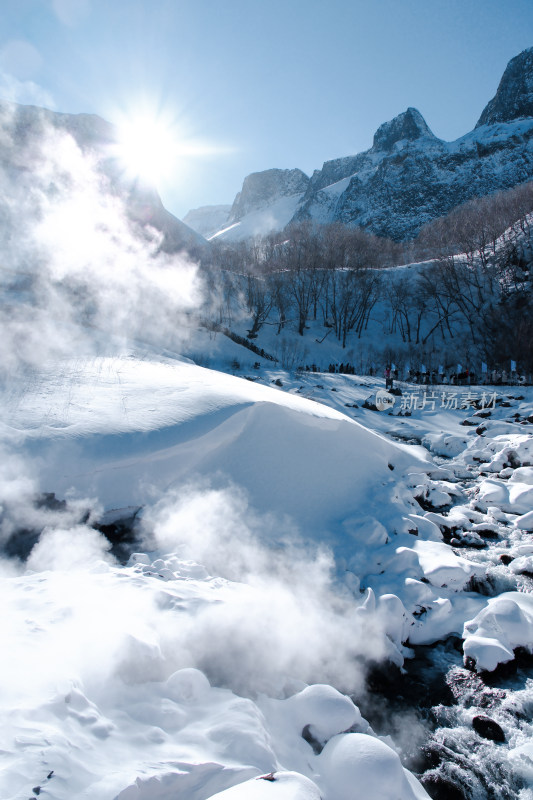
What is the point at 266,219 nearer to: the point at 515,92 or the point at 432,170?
the point at 432,170

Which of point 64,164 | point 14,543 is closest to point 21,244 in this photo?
point 64,164

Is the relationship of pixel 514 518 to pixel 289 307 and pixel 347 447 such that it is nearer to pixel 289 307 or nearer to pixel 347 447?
pixel 347 447

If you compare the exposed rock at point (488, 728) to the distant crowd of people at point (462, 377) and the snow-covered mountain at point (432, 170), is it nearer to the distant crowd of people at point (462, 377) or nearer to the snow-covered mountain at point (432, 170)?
the distant crowd of people at point (462, 377)

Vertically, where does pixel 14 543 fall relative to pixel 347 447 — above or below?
below

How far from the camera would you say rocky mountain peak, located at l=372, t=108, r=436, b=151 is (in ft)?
312

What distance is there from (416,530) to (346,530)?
1.11m

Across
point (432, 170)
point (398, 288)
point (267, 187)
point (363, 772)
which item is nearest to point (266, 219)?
point (267, 187)

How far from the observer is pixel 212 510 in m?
5.52

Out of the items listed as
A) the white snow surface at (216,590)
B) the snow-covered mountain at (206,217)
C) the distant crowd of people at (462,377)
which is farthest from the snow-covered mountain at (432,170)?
the snow-covered mountain at (206,217)

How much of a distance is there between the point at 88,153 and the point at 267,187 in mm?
102280

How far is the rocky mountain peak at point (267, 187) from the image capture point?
135 meters

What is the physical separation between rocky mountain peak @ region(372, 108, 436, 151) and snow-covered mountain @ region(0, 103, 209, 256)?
241 ft

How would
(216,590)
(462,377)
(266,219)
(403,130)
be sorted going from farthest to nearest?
(266,219)
(403,130)
(462,377)
(216,590)

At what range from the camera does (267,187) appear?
449ft
